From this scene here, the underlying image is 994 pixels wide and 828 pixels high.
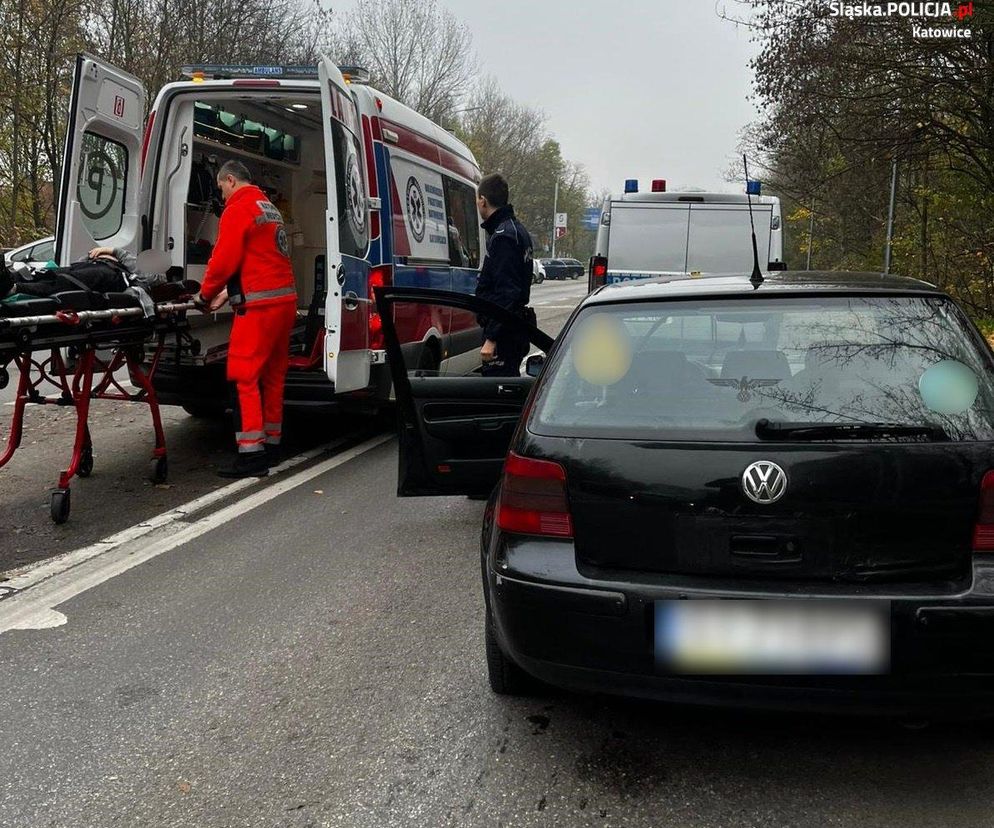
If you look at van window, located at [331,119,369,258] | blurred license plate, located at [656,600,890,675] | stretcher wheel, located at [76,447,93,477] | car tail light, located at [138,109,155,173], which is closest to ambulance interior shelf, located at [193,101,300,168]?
car tail light, located at [138,109,155,173]

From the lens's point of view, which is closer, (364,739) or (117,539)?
(364,739)

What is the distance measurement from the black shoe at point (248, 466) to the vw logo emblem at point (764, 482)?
460 cm

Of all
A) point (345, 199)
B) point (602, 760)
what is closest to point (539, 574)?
point (602, 760)

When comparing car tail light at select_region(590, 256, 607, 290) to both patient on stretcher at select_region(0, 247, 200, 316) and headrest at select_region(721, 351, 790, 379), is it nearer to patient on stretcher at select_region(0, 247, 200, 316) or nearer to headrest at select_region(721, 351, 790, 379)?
patient on stretcher at select_region(0, 247, 200, 316)

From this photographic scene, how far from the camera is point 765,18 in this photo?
14438 mm

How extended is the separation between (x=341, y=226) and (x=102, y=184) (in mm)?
1982

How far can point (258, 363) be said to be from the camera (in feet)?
21.0

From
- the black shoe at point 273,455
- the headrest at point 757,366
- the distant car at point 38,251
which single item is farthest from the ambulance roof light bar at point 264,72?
the distant car at point 38,251

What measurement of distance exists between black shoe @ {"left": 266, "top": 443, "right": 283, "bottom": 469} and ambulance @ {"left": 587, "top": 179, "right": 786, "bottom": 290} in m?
4.75

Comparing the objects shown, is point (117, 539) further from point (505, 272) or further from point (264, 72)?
point (264, 72)

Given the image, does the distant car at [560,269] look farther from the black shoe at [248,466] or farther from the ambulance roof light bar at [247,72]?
the black shoe at [248,466]

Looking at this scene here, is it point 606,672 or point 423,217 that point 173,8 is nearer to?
point 423,217

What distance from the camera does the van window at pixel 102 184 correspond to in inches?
266

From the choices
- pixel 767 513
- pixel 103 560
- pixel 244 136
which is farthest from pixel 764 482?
pixel 244 136
